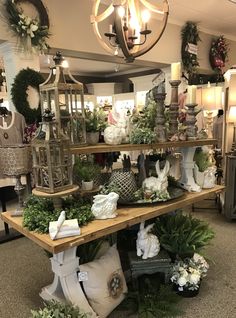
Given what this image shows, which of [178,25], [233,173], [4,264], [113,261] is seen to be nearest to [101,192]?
[113,261]

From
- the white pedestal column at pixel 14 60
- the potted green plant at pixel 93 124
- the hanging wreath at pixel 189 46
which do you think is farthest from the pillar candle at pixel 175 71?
the hanging wreath at pixel 189 46

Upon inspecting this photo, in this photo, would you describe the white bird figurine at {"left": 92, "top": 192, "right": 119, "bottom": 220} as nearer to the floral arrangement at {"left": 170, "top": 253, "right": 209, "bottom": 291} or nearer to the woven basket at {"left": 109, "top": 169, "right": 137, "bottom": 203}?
the woven basket at {"left": 109, "top": 169, "right": 137, "bottom": 203}

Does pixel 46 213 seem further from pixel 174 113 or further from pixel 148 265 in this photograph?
pixel 174 113

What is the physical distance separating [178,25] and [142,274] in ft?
14.1

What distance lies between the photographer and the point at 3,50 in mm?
3275

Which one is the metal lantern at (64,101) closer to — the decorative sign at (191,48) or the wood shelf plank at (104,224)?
the wood shelf plank at (104,224)

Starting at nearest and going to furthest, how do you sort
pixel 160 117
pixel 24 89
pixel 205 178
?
pixel 160 117, pixel 205 178, pixel 24 89

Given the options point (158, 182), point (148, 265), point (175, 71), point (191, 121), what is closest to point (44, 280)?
point (148, 265)

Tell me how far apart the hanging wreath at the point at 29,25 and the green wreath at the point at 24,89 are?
0.99 feet

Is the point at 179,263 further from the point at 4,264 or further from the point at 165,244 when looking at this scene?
the point at 4,264

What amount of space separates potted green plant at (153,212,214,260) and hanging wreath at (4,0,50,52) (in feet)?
7.97

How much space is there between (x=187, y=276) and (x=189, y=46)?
411 cm

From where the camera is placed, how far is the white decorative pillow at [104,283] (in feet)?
5.96

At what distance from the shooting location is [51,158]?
1.52 m
